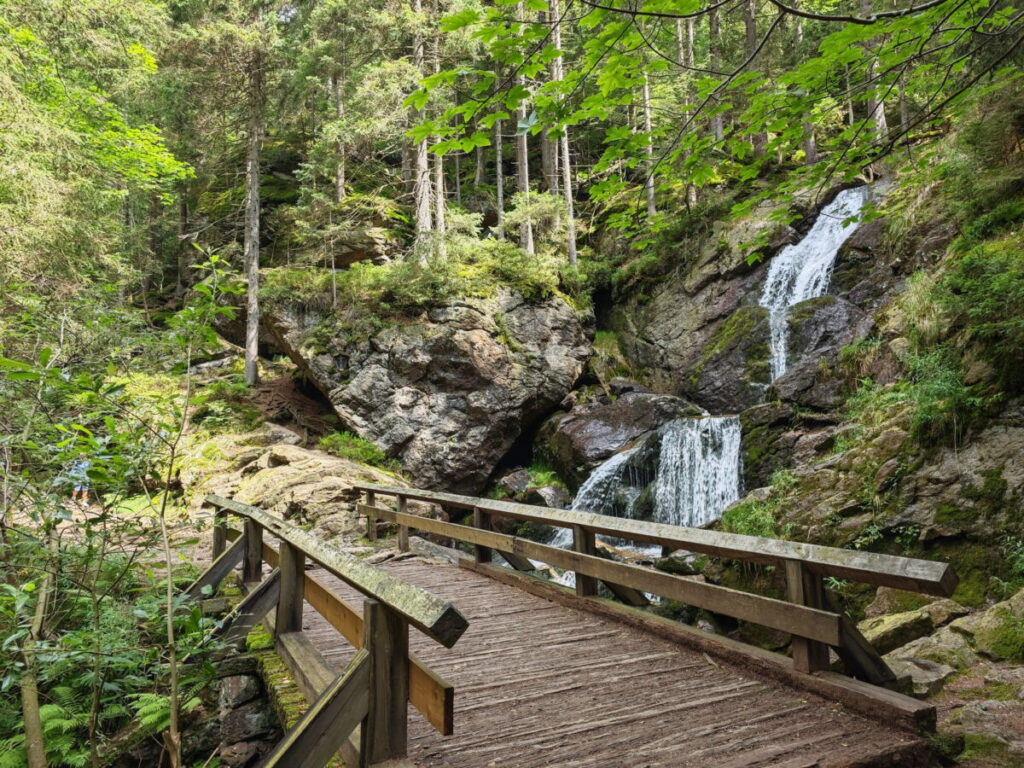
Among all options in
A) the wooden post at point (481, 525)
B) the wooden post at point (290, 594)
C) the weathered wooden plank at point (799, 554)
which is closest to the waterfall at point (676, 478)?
the wooden post at point (481, 525)

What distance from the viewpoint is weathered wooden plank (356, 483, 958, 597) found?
279 cm

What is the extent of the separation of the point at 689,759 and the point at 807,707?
896mm

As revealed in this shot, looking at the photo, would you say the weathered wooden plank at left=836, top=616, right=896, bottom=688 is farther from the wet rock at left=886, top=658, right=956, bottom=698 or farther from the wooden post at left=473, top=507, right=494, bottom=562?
the wooden post at left=473, top=507, right=494, bottom=562

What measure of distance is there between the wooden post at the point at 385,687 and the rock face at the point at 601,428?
12799mm

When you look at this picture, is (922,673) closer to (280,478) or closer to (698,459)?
(698,459)

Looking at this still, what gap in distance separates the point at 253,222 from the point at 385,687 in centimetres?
1938

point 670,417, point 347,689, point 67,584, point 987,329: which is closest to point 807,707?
point 347,689

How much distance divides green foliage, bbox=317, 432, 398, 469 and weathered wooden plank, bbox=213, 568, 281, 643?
1015 cm

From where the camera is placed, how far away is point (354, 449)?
1465 cm

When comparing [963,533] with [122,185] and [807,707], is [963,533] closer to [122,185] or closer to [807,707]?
[807,707]

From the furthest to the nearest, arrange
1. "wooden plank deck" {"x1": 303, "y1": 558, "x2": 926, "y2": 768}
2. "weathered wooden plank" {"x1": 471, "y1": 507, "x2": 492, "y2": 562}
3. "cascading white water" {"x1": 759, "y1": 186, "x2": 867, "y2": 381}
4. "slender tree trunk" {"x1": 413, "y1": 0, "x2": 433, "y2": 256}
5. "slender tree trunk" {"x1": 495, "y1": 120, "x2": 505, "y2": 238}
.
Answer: "slender tree trunk" {"x1": 495, "y1": 120, "x2": 505, "y2": 238}
"slender tree trunk" {"x1": 413, "y1": 0, "x2": 433, "y2": 256}
"cascading white water" {"x1": 759, "y1": 186, "x2": 867, "y2": 381}
"weathered wooden plank" {"x1": 471, "y1": 507, "x2": 492, "y2": 562}
"wooden plank deck" {"x1": 303, "y1": 558, "x2": 926, "y2": 768}

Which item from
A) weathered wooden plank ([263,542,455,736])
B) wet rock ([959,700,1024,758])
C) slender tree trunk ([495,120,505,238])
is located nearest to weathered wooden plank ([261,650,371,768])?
weathered wooden plank ([263,542,455,736])

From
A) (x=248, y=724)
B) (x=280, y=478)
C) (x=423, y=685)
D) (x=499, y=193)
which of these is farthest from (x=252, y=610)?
(x=499, y=193)

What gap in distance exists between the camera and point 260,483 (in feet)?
38.4
